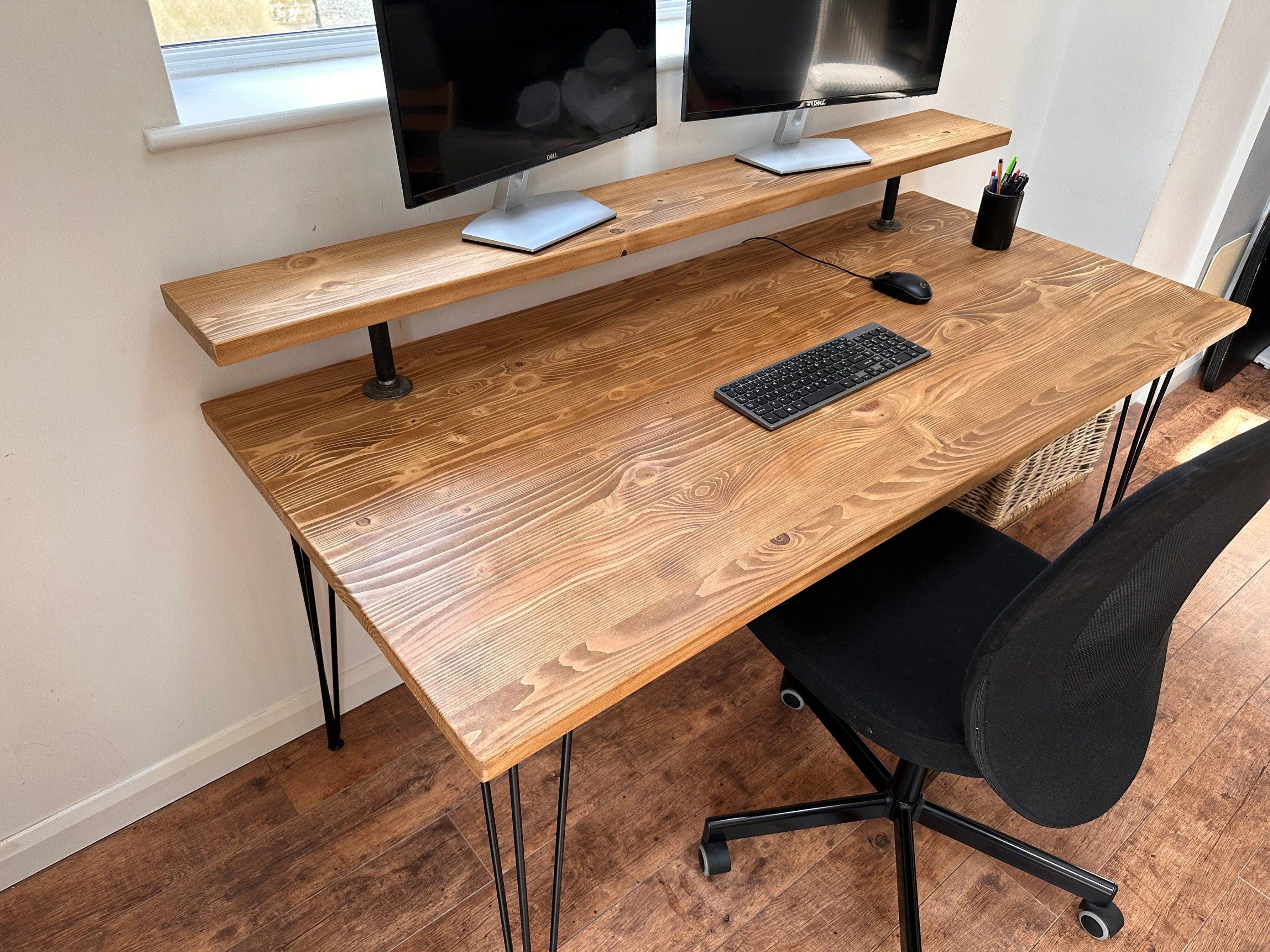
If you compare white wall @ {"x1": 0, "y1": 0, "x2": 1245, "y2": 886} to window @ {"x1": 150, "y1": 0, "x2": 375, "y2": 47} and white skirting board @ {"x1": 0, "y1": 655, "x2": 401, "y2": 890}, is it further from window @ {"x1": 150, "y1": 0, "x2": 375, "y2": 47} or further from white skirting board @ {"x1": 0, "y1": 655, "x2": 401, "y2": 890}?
window @ {"x1": 150, "y1": 0, "x2": 375, "y2": 47}

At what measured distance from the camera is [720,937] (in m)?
1.42

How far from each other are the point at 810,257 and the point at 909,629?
820 mm

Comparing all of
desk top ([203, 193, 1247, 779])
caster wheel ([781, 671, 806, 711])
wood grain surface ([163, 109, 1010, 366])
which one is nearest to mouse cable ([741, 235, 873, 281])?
desk top ([203, 193, 1247, 779])

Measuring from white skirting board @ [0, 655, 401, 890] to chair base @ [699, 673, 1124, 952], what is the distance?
2.42 ft

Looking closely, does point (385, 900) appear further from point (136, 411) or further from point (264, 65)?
point (264, 65)

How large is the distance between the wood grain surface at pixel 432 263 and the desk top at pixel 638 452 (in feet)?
0.53

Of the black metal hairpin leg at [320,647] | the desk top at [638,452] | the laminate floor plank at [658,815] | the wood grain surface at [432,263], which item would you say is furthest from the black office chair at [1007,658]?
the black metal hairpin leg at [320,647]

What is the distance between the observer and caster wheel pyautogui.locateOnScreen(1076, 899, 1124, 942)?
4.62ft

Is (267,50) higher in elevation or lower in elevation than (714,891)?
higher

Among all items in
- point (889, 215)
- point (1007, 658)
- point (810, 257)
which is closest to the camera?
point (1007, 658)

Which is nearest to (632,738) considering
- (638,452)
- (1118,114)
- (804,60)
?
(638,452)

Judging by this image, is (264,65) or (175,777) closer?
(264,65)

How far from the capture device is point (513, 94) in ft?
3.95

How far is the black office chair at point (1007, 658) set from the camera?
2.77 feet
